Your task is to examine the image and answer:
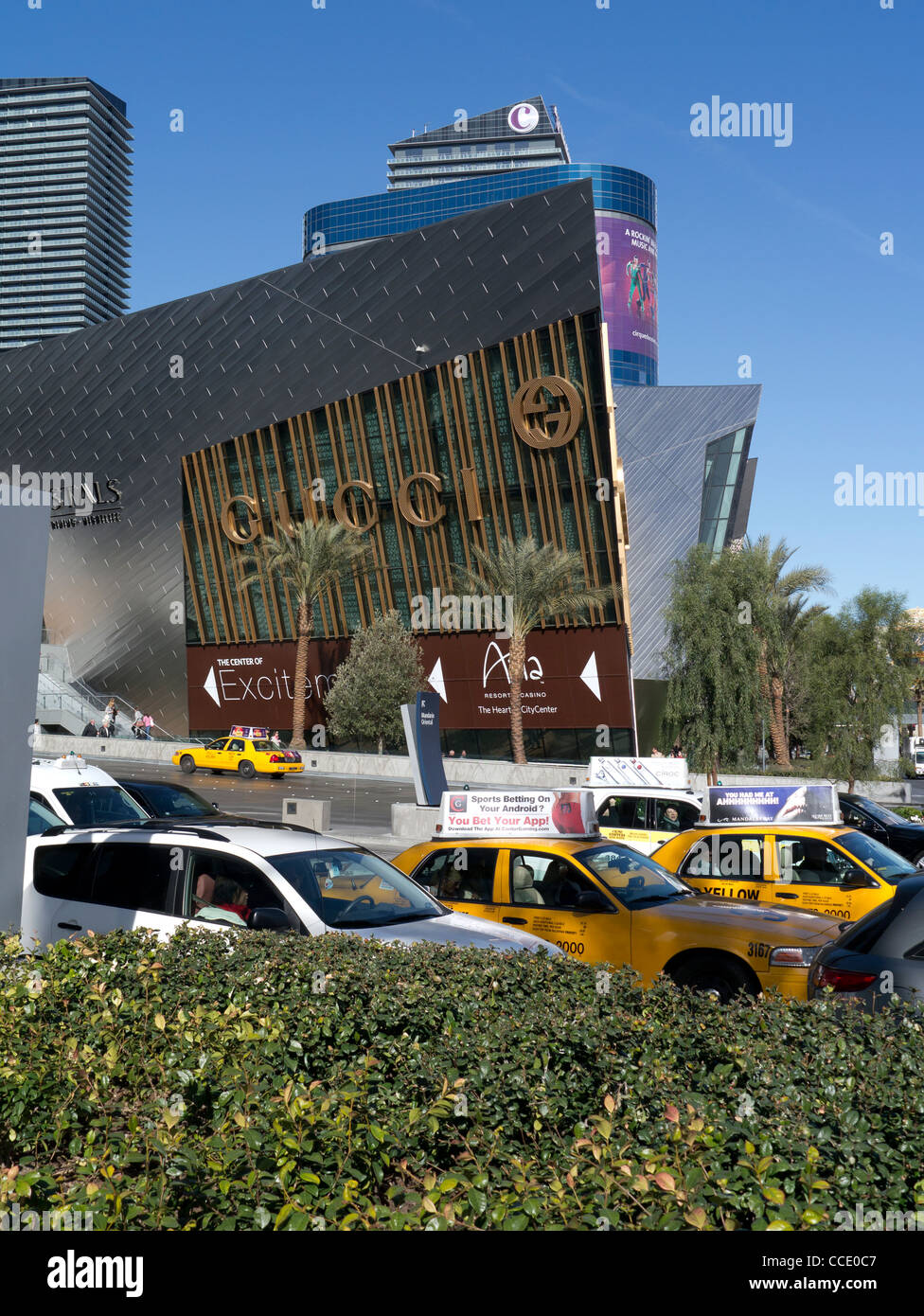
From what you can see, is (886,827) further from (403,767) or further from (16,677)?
(403,767)

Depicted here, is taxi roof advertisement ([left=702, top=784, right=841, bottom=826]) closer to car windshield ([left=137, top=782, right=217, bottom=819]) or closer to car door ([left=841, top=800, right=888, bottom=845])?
car door ([left=841, top=800, right=888, bottom=845])

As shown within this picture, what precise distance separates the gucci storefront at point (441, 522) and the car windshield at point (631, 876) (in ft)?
99.7

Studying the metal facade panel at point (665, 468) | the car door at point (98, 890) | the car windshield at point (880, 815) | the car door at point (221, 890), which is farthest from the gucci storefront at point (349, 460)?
the car door at point (221, 890)

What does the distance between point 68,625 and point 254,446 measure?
14986 millimetres

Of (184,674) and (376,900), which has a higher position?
(184,674)

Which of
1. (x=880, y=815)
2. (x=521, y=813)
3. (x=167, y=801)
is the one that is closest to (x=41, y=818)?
(x=167, y=801)

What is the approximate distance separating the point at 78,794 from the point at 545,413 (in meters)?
32.6

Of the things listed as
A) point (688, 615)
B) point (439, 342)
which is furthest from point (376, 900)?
point (439, 342)

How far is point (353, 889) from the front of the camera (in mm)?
8258

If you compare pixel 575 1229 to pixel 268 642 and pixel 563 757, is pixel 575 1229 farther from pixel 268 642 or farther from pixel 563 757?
pixel 268 642

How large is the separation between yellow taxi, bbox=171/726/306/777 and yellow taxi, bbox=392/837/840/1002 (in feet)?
95.9

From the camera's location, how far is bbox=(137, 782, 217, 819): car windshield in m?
16.9
